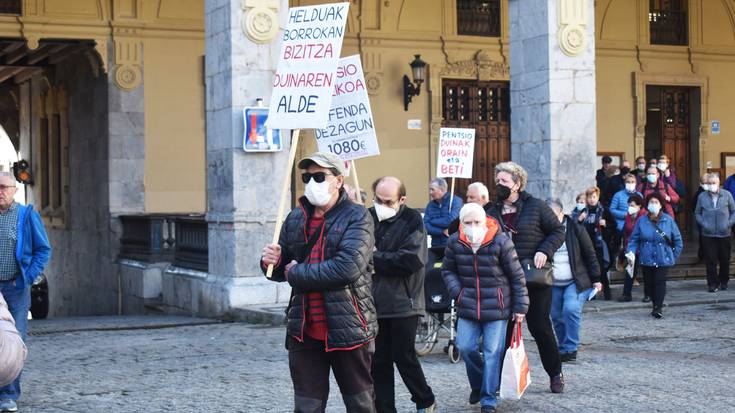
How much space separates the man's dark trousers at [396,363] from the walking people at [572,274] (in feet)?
9.24

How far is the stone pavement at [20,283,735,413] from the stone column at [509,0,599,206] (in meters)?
2.51

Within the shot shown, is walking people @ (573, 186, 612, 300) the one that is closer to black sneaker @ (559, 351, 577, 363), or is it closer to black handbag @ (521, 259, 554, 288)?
black sneaker @ (559, 351, 577, 363)

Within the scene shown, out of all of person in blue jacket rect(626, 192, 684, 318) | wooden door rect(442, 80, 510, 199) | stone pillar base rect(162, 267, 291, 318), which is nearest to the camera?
person in blue jacket rect(626, 192, 684, 318)

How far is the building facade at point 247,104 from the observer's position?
16.4 meters

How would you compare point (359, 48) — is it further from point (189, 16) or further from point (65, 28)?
point (65, 28)

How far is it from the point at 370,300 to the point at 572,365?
5.04 meters

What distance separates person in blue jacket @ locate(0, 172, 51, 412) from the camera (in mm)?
9695

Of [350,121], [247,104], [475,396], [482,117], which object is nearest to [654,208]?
[350,121]

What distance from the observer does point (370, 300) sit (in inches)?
274

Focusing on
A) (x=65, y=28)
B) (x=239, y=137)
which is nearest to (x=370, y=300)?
(x=239, y=137)

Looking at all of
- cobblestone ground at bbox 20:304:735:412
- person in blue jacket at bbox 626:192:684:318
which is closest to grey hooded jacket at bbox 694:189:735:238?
person in blue jacket at bbox 626:192:684:318

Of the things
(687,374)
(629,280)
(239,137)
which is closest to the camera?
(687,374)

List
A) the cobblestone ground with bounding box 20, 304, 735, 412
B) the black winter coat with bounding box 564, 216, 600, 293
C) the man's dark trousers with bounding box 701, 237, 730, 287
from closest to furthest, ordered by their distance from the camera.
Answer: the cobblestone ground with bounding box 20, 304, 735, 412
the black winter coat with bounding box 564, 216, 600, 293
the man's dark trousers with bounding box 701, 237, 730, 287

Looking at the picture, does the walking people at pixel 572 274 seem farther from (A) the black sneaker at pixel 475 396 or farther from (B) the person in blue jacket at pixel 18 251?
(B) the person in blue jacket at pixel 18 251
